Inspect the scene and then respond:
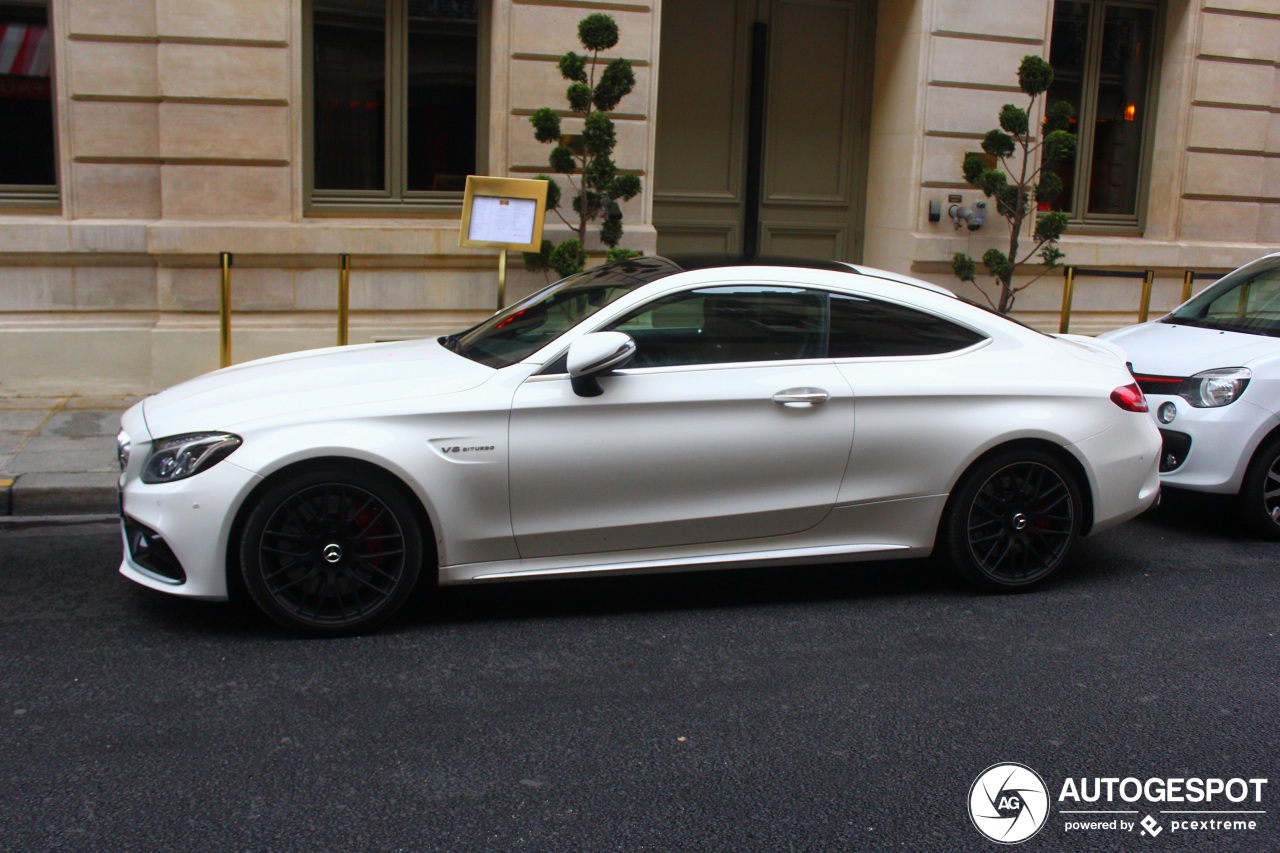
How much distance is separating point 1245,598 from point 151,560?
198 inches

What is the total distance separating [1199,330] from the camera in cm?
781

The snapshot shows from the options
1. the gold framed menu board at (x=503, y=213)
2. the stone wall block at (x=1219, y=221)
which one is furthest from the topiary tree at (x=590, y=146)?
the stone wall block at (x=1219, y=221)

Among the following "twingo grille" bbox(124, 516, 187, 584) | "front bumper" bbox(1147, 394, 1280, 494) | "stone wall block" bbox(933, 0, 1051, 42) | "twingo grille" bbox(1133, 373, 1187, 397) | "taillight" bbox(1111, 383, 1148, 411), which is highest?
"stone wall block" bbox(933, 0, 1051, 42)

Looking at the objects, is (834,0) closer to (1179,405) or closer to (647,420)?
(1179,405)

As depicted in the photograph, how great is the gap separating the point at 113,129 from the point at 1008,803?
9094 millimetres

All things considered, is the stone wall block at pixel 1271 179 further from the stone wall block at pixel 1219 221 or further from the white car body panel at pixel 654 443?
the white car body panel at pixel 654 443

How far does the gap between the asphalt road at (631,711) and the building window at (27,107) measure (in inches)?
204

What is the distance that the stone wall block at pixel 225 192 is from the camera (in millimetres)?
10109

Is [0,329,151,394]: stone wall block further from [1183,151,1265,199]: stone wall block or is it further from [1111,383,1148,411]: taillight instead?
[1183,151,1265,199]: stone wall block

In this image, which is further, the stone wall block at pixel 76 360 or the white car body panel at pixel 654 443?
the stone wall block at pixel 76 360

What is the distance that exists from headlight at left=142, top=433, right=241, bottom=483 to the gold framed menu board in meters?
4.64

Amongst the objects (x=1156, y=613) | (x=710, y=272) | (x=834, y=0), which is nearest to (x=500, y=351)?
(x=710, y=272)

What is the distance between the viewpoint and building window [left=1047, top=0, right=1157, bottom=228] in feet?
41.8

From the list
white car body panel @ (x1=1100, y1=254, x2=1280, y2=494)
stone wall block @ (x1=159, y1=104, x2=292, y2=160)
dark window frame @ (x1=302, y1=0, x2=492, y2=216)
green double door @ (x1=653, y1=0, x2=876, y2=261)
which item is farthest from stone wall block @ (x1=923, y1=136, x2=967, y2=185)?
stone wall block @ (x1=159, y1=104, x2=292, y2=160)
